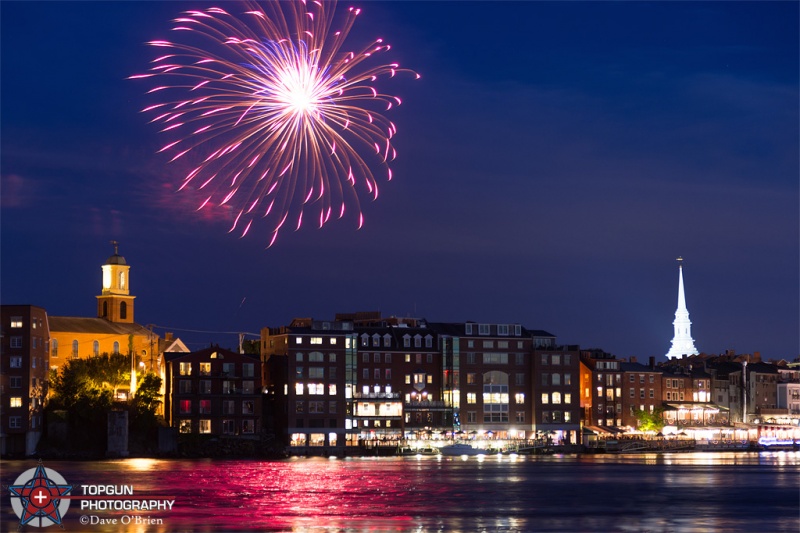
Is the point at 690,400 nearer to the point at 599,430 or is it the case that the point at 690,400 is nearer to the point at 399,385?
the point at 599,430

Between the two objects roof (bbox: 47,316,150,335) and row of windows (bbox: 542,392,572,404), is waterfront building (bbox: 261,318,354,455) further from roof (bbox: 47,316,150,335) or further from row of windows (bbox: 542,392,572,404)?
row of windows (bbox: 542,392,572,404)

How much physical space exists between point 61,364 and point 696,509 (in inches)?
3640

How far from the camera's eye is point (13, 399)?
127 meters

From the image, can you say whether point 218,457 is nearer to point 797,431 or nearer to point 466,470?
point 466,470

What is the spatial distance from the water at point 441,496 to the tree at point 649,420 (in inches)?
2047

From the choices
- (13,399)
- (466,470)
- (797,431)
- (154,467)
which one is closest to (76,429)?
(13,399)

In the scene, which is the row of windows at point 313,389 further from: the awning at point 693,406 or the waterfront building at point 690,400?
the awning at point 693,406

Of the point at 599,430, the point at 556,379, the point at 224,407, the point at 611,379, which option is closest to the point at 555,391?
the point at 556,379

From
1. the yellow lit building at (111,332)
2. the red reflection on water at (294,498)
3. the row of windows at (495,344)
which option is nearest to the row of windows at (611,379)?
the row of windows at (495,344)

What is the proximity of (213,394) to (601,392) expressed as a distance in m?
56.1

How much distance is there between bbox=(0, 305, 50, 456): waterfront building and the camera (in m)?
126

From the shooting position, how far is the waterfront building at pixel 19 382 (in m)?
126

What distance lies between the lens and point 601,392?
174250 mm

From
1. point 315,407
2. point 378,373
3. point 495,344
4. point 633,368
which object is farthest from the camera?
point 633,368
